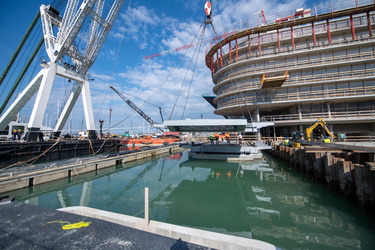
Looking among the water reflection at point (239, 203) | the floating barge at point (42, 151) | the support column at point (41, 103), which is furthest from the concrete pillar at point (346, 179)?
the support column at point (41, 103)

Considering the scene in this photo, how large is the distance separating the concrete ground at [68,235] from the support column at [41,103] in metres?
20.8

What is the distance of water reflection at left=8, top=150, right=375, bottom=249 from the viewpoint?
5609 millimetres

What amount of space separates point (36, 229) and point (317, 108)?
33975mm

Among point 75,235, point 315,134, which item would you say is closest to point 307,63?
point 315,134

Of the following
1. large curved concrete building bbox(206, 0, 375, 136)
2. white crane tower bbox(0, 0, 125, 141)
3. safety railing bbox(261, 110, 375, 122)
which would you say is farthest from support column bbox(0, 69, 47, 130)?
safety railing bbox(261, 110, 375, 122)

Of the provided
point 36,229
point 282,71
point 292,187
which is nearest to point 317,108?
point 282,71

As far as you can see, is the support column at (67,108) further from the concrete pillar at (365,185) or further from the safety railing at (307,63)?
the concrete pillar at (365,185)

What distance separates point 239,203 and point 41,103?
23.7 m

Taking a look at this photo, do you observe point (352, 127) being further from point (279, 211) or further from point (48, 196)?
point (48, 196)

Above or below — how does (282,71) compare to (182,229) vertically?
above

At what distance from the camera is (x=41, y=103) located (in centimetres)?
1911

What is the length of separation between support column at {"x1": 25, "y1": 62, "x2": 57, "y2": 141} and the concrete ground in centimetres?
2082

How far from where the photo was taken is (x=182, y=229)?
4168mm

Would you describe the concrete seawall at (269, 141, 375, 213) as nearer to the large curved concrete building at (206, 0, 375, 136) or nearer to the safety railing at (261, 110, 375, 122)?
the large curved concrete building at (206, 0, 375, 136)
